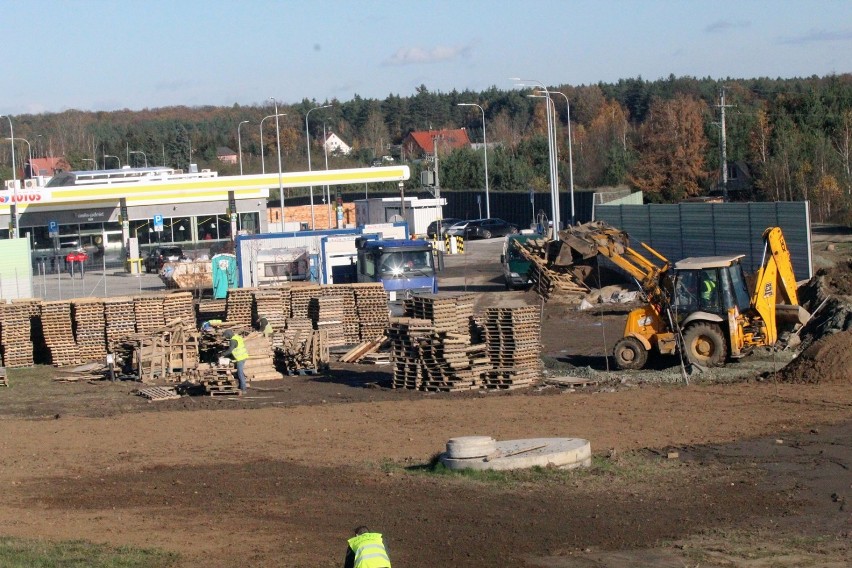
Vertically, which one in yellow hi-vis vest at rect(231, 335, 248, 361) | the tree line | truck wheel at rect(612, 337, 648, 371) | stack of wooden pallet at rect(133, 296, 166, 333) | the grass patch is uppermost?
the tree line

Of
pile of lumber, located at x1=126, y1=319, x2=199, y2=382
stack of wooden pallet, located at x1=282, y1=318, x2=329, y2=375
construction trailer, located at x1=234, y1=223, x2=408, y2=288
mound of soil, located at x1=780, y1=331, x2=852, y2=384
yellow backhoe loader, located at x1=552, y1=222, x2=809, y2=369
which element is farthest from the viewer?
construction trailer, located at x1=234, y1=223, x2=408, y2=288

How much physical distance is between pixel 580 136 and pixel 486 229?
3438 centimetres

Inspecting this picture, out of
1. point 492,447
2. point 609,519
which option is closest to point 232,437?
point 492,447

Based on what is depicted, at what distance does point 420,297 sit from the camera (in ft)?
79.0

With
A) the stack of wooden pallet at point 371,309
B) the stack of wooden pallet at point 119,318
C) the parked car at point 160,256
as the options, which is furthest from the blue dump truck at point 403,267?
the parked car at point 160,256

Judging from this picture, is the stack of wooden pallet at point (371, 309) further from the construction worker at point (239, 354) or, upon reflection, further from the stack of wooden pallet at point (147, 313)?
the construction worker at point (239, 354)

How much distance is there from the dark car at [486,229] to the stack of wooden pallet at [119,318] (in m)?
41.1

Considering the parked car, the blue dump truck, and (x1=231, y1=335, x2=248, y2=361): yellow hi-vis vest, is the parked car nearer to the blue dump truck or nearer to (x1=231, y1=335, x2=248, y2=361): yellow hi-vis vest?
the blue dump truck

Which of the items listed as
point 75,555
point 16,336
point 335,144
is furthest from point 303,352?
point 335,144

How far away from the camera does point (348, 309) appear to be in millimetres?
30375

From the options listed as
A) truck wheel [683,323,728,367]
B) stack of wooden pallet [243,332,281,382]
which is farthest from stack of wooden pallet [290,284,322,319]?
truck wheel [683,323,728,367]

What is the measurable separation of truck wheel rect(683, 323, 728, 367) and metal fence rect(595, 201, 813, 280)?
40.5 ft

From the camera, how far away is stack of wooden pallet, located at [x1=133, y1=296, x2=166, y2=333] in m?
28.9

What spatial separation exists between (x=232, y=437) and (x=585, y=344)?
12644mm
